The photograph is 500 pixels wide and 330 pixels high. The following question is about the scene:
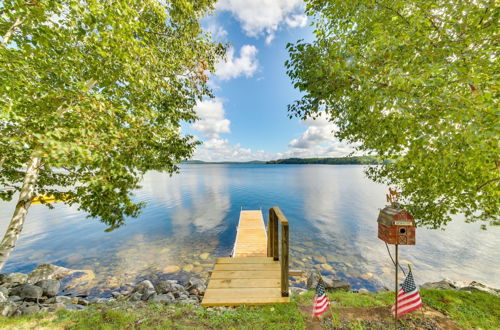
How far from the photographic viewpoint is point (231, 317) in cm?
472

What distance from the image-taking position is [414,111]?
12.9ft

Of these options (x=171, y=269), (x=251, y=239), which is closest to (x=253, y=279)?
(x=251, y=239)

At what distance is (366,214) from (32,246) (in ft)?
126

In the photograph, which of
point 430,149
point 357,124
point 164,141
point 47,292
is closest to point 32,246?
point 47,292

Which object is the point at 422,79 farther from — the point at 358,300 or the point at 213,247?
the point at 213,247

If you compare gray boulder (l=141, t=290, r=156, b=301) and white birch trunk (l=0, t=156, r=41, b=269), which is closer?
white birch trunk (l=0, t=156, r=41, b=269)

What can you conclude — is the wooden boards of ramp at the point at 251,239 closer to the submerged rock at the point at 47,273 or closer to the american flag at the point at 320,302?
the american flag at the point at 320,302

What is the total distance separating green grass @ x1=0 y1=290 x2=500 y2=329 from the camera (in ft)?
14.8

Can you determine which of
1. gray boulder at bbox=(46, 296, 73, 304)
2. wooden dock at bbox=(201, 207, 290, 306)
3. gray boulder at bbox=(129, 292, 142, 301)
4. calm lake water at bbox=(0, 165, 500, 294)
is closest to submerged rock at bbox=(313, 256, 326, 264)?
calm lake water at bbox=(0, 165, 500, 294)

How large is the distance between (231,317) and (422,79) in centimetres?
690

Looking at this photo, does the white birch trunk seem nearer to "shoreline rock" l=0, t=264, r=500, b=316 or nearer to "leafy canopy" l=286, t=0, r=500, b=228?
"shoreline rock" l=0, t=264, r=500, b=316

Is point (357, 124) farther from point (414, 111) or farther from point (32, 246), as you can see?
point (32, 246)

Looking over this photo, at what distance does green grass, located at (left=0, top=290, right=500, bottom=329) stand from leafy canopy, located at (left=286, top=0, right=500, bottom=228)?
3197 millimetres

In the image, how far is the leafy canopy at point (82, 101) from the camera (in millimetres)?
3531
